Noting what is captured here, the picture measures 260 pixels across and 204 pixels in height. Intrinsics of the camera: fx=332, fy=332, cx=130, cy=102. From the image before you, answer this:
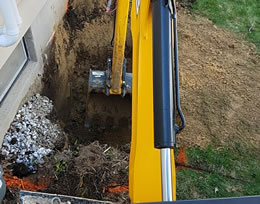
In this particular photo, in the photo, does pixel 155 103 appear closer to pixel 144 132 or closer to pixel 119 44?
pixel 144 132

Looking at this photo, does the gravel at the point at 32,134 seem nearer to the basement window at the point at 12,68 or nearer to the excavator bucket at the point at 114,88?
the basement window at the point at 12,68

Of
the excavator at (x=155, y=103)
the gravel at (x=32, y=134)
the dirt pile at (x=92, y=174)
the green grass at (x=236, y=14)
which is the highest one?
the green grass at (x=236, y=14)

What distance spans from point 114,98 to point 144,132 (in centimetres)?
305

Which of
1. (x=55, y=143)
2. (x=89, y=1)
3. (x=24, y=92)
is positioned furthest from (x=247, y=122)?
(x=89, y=1)

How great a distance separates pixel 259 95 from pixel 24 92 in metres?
3.47

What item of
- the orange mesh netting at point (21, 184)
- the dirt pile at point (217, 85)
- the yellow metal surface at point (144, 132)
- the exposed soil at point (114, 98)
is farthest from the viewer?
the dirt pile at point (217, 85)

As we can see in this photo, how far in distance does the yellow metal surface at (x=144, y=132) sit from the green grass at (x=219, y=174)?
1653 millimetres

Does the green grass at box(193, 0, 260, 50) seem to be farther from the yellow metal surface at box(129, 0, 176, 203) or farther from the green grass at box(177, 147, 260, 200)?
the yellow metal surface at box(129, 0, 176, 203)

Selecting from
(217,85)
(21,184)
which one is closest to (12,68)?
(21,184)

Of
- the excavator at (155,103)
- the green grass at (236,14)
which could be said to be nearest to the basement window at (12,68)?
the excavator at (155,103)

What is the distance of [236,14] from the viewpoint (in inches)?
260

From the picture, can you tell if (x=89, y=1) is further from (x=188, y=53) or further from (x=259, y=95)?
(x=259, y=95)

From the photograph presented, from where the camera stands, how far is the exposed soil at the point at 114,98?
3.92 meters

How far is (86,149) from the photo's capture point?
4.17 m
